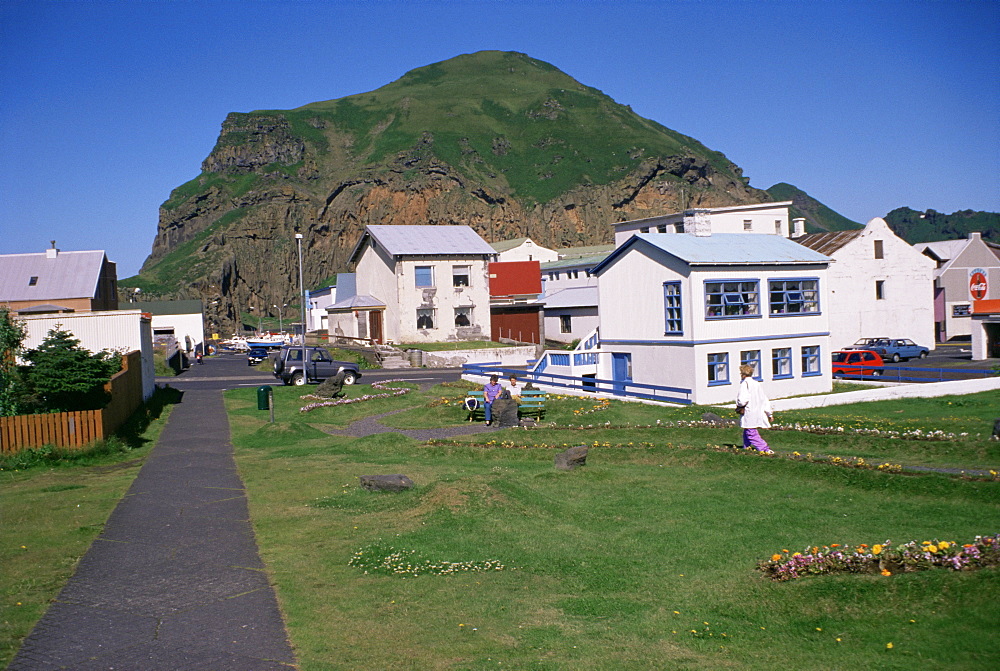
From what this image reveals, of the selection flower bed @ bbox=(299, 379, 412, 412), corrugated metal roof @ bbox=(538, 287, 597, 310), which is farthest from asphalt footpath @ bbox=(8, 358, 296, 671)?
corrugated metal roof @ bbox=(538, 287, 597, 310)

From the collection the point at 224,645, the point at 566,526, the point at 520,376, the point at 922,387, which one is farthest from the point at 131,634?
the point at 922,387

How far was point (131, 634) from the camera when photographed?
879 centimetres

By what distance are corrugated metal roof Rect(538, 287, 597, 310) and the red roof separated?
4236mm

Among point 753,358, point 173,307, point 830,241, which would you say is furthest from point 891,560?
point 173,307

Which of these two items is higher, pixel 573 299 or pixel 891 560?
pixel 573 299

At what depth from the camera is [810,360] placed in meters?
37.6

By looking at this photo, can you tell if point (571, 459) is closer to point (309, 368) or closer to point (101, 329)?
point (101, 329)

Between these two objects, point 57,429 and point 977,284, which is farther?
point 977,284

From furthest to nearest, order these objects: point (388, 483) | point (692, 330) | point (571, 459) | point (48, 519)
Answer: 1. point (692, 330)
2. point (571, 459)
3. point (388, 483)
4. point (48, 519)

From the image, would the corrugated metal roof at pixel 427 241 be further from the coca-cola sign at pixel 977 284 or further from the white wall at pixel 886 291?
Answer: the coca-cola sign at pixel 977 284

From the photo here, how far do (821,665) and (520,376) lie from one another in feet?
106

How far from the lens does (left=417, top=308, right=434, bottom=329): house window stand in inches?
2591

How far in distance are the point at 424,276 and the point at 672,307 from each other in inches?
1354

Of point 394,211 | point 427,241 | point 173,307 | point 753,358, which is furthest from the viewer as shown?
point 394,211
